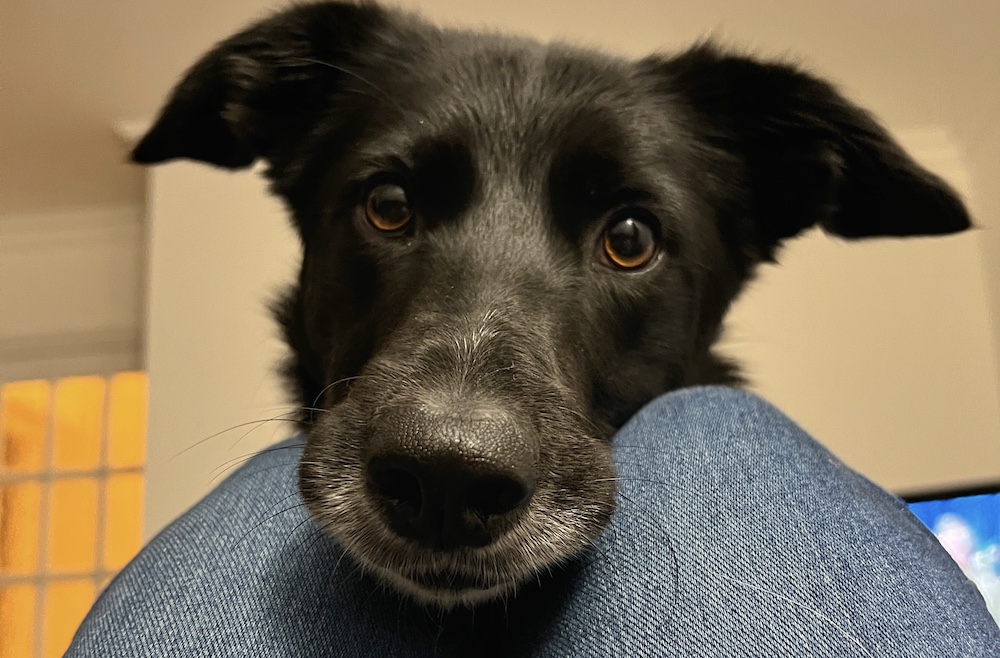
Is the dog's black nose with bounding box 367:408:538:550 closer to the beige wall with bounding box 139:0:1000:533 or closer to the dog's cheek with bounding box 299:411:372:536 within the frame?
the dog's cheek with bounding box 299:411:372:536

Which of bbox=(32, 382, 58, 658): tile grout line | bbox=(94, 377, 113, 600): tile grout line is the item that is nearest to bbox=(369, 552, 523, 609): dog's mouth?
bbox=(94, 377, 113, 600): tile grout line

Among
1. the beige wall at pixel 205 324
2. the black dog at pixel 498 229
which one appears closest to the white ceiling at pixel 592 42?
the beige wall at pixel 205 324

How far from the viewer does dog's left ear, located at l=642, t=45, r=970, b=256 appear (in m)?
1.20

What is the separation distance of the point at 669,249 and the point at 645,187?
0.34 feet

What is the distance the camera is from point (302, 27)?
1.32 m

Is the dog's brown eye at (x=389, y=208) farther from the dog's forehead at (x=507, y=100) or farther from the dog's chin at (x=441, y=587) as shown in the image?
the dog's chin at (x=441, y=587)

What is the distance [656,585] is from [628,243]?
1.80 feet

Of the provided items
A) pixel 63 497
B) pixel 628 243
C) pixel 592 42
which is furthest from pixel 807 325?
pixel 63 497

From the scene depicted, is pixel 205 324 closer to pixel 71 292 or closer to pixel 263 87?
pixel 71 292

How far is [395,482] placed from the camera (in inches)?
27.4

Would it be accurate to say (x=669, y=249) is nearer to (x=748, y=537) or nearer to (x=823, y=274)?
(x=748, y=537)

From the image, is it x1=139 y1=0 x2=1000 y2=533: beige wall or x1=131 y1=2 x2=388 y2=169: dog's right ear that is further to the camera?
x1=139 y1=0 x2=1000 y2=533: beige wall

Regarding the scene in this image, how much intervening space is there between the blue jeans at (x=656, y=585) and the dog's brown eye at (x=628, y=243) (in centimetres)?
32

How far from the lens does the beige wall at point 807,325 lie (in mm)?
3203
